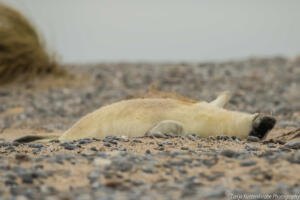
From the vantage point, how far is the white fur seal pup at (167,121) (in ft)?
18.4

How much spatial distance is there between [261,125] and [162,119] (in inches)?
43.7

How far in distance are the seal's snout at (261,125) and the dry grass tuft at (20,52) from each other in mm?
9511

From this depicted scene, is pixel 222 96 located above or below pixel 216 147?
above

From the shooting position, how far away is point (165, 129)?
5527 mm

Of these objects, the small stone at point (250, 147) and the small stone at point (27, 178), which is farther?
the small stone at point (250, 147)

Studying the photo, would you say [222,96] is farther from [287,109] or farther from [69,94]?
[69,94]

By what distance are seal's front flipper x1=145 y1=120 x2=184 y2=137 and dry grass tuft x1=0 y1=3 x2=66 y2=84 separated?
9.06 m

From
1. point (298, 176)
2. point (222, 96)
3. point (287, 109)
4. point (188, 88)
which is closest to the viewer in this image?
point (298, 176)

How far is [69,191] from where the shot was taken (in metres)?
3.44

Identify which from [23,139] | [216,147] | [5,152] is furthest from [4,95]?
[216,147]

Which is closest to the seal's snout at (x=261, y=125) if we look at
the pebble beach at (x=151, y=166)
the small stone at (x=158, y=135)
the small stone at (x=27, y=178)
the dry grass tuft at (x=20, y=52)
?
the pebble beach at (x=151, y=166)

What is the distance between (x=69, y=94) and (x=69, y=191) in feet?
30.2

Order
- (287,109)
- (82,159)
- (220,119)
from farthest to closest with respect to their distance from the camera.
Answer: (287,109) < (220,119) < (82,159)

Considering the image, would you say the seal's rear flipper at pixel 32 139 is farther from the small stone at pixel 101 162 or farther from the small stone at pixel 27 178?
the small stone at pixel 27 178
